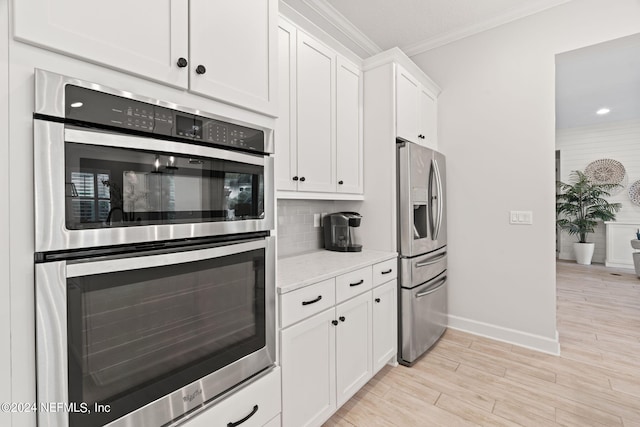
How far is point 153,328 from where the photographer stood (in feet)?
3.18

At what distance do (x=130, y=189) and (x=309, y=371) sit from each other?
1262 mm

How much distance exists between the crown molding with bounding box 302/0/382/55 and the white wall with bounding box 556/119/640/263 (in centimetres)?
574

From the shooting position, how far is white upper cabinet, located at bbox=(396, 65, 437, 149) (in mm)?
2535

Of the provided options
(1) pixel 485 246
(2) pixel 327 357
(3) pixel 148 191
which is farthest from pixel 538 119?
(3) pixel 148 191

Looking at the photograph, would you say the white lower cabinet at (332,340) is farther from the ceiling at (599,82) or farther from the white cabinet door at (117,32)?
the ceiling at (599,82)

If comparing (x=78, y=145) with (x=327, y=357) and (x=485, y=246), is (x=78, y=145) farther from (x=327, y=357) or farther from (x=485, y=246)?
(x=485, y=246)

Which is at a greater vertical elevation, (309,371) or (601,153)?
(601,153)

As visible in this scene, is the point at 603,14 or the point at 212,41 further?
the point at 603,14

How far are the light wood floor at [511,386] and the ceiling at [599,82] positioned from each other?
2616 mm

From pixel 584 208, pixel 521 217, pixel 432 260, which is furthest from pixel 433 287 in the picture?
pixel 584 208

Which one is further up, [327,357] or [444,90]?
[444,90]

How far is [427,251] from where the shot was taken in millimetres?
2691

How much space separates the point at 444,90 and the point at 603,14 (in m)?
1.27

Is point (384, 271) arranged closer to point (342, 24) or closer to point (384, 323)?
point (384, 323)
